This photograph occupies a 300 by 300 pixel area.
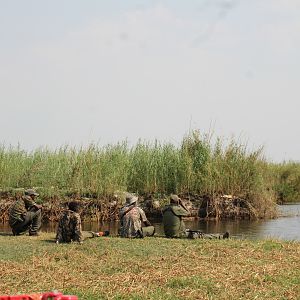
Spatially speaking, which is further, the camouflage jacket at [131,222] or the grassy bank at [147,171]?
the grassy bank at [147,171]

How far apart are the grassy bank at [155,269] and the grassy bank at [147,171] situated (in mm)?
8994

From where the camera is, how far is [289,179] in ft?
105

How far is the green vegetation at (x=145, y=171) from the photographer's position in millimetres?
21406

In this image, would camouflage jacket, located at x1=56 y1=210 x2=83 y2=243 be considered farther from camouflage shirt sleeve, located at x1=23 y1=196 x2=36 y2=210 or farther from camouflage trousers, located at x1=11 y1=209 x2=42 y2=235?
camouflage shirt sleeve, located at x1=23 y1=196 x2=36 y2=210

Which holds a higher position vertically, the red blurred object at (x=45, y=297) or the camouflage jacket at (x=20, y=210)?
the camouflage jacket at (x=20, y=210)

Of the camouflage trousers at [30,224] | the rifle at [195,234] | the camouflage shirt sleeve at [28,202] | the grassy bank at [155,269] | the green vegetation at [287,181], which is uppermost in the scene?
the green vegetation at [287,181]

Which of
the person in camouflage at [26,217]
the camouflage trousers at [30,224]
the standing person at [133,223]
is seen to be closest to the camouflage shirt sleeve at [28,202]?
the person in camouflage at [26,217]

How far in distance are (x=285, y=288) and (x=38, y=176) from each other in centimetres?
1472

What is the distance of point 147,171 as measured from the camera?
76.0 ft

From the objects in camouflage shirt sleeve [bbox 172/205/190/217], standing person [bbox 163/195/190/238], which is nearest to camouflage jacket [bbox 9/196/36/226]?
standing person [bbox 163/195/190/238]

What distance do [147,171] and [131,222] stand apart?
32.0 feet

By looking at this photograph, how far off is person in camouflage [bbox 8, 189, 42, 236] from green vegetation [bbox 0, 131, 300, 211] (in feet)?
20.6

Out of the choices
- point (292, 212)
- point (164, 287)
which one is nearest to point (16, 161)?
point (292, 212)

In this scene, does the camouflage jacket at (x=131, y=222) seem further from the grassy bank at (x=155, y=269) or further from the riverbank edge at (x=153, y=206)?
the riverbank edge at (x=153, y=206)
